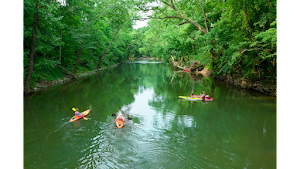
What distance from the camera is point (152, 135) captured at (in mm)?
7441

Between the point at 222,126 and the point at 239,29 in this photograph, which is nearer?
the point at 222,126

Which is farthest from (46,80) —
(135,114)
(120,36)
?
(120,36)

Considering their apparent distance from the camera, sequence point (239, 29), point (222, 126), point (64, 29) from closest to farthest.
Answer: point (222, 126) < point (239, 29) < point (64, 29)

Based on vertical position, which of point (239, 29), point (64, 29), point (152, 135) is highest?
point (64, 29)

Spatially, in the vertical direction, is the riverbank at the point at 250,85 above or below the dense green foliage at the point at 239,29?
below

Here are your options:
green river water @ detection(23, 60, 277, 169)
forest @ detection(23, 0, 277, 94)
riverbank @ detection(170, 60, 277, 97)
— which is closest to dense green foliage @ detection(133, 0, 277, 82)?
forest @ detection(23, 0, 277, 94)

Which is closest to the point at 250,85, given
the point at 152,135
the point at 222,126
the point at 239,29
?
the point at 239,29

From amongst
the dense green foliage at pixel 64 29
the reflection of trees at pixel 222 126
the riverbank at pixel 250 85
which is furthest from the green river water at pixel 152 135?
the dense green foliage at pixel 64 29

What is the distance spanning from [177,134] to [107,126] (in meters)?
3.09

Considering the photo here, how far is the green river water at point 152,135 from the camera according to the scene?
225 inches

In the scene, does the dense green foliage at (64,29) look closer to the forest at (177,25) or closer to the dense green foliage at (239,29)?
the forest at (177,25)

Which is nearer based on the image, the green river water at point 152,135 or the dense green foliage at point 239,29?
the green river water at point 152,135

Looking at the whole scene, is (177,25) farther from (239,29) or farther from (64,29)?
(64,29)

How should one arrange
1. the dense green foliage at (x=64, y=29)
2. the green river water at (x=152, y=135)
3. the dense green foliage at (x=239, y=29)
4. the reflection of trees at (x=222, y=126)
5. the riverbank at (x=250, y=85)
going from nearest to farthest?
the green river water at (x=152, y=135)
the reflection of trees at (x=222, y=126)
the dense green foliage at (x=239, y=29)
the dense green foliage at (x=64, y=29)
the riverbank at (x=250, y=85)
